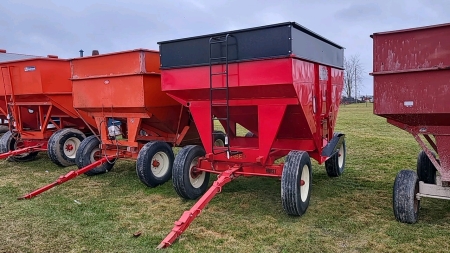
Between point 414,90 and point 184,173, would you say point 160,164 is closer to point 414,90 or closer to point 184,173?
point 184,173

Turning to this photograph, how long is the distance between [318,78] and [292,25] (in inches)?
48.1

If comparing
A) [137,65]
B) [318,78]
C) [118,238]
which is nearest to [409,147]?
[318,78]

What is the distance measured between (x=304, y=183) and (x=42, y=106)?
20.1 ft

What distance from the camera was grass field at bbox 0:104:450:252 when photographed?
3.73 meters

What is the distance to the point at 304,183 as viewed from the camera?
470 cm

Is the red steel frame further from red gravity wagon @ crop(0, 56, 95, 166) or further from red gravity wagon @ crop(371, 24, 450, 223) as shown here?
red gravity wagon @ crop(0, 56, 95, 166)

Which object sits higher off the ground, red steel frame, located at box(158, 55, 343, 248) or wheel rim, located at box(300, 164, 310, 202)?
red steel frame, located at box(158, 55, 343, 248)

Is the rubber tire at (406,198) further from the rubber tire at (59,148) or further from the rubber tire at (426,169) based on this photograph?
the rubber tire at (59,148)

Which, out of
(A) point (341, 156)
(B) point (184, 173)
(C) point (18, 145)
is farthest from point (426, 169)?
(C) point (18, 145)

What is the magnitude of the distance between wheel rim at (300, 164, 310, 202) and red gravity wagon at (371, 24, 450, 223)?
3.48 feet

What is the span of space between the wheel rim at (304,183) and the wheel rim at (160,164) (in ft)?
8.44

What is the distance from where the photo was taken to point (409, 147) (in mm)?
9023

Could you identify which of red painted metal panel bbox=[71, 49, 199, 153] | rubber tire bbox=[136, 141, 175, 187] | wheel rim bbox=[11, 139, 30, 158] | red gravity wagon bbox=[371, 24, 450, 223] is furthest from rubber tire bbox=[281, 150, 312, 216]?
wheel rim bbox=[11, 139, 30, 158]

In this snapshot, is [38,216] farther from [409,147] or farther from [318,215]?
[409,147]
